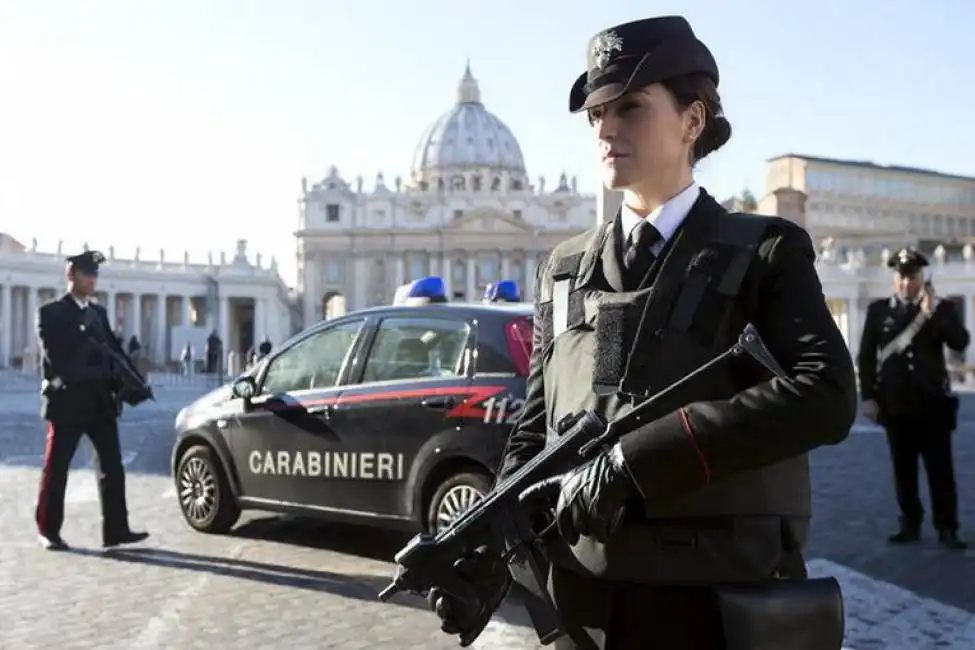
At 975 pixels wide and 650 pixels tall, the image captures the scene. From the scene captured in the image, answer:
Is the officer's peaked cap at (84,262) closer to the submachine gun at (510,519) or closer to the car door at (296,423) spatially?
the car door at (296,423)

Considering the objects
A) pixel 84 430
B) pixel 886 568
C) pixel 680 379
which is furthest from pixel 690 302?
pixel 84 430

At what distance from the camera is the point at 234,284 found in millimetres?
89562

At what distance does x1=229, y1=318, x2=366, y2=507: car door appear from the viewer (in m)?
7.18

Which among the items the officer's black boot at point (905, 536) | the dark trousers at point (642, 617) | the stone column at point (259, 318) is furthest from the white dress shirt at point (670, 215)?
the stone column at point (259, 318)

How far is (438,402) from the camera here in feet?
21.3

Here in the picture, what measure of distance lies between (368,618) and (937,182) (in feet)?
319

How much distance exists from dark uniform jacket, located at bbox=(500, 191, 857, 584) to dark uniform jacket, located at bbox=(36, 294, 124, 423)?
599cm

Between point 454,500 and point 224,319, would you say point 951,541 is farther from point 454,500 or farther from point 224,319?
point 224,319

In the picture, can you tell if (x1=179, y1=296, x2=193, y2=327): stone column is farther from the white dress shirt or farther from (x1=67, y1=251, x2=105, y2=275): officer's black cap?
the white dress shirt

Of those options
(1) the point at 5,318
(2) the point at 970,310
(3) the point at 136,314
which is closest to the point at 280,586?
(2) the point at 970,310

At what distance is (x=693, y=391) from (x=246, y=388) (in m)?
6.09

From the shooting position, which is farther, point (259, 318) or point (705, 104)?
point (259, 318)

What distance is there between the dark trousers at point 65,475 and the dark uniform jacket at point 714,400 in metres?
5.88

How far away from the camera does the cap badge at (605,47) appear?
6.93 ft
